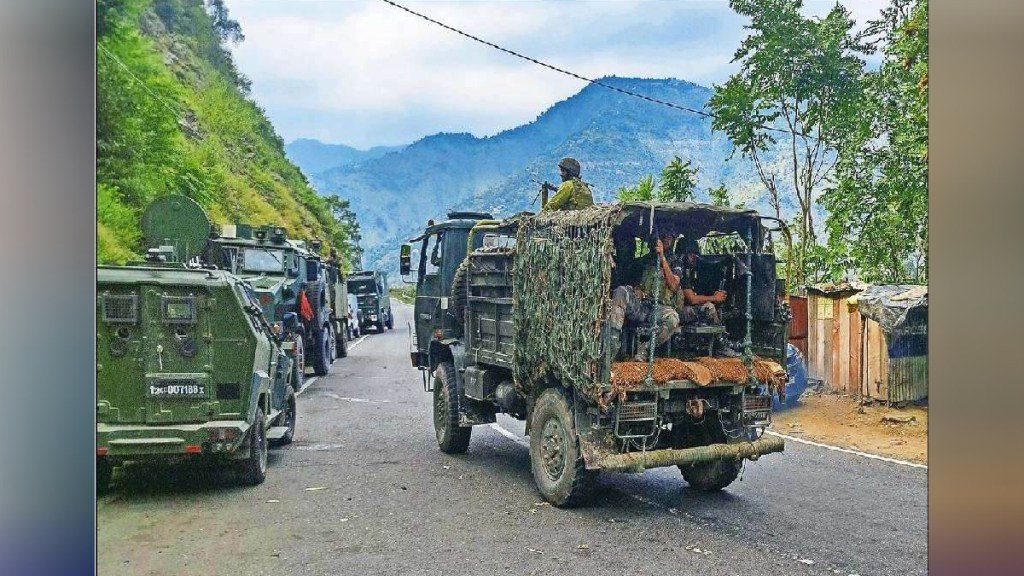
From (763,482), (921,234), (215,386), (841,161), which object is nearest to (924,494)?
(763,482)

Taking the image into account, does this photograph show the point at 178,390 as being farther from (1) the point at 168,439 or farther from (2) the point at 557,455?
(2) the point at 557,455

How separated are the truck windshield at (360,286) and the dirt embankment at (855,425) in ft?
15.3

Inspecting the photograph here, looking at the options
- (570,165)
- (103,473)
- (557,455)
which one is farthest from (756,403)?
(103,473)

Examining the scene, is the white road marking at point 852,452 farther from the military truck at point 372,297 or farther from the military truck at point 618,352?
the military truck at point 372,297

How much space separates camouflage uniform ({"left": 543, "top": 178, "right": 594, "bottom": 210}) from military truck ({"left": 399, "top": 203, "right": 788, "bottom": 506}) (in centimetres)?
30

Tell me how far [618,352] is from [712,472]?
1129 millimetres

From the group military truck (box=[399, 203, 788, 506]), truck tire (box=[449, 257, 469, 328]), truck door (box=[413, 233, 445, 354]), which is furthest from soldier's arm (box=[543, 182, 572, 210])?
truck door (box=[413, 233, 445, 354])

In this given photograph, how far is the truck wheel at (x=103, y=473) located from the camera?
4586mm

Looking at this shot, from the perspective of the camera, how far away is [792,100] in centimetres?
562

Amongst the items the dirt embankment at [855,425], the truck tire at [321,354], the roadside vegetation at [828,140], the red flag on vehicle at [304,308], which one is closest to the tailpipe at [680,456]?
the dirt embankment at [855,425]
